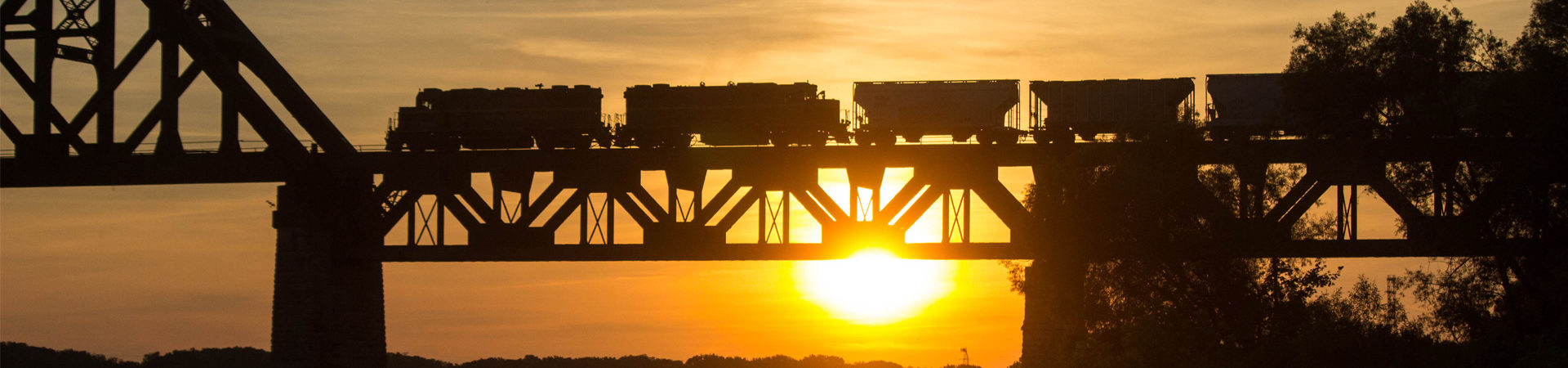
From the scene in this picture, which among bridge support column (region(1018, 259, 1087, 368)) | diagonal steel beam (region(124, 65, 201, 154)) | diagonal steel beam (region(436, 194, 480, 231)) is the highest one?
diagonal steel beam (region(124, 65, 201, 154))

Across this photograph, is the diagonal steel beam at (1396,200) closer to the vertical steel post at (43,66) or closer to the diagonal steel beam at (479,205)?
the diagonal steel beam at (479,205)

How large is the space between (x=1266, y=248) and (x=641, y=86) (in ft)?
71.9

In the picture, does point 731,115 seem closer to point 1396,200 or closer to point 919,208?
point 919,208

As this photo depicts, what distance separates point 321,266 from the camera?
43.9 meters

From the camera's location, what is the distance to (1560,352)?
33.3 m

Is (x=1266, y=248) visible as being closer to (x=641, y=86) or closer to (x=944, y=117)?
(x=944, y=117)

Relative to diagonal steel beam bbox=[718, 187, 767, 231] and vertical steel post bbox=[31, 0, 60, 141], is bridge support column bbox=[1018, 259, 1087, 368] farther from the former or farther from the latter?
vertical steel post bbox=[31, 0, 60, 141]

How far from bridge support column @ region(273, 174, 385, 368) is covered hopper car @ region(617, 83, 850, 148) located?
9.34 meters

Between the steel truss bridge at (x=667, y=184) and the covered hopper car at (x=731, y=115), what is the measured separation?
6.47 m

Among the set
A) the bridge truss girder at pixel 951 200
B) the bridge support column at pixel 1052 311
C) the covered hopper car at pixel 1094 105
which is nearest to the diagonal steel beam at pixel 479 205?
the bridge truss girder at pixel 951 200

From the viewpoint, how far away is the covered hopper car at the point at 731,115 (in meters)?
48.6

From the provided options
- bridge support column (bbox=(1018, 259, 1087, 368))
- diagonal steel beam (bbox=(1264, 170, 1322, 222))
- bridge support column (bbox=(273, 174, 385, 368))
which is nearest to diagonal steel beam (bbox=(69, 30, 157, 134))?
bridge support column (bbox=(273, 174, 385, 368))

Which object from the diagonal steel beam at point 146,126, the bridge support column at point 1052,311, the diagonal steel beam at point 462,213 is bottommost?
the bridge support column at point 1052,311

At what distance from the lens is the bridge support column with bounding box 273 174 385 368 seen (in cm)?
4397
